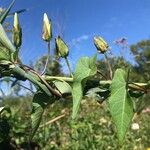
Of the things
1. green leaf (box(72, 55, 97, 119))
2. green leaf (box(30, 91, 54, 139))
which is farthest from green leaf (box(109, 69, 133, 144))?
green leaf (box(30, 91, 54, 139))

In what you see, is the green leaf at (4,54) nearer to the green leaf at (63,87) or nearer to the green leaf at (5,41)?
the green leaf at (5,41)

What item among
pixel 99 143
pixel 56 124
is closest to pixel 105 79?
pixel 99 143

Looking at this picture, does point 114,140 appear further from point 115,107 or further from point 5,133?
point 115,107

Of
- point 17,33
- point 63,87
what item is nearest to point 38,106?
point 63,87

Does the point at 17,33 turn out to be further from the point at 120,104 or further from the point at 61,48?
the point at 120,104

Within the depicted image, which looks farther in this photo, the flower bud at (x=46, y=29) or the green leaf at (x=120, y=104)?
the flower bud at (x=46, y=29)

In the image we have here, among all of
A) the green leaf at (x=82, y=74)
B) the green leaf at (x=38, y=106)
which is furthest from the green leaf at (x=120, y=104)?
the green leaf at (x=38, y=106)

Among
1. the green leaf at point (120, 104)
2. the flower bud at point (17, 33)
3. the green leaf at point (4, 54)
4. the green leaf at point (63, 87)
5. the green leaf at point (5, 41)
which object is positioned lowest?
the green leaf at point (120, 104)
